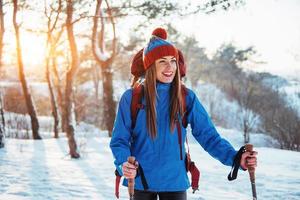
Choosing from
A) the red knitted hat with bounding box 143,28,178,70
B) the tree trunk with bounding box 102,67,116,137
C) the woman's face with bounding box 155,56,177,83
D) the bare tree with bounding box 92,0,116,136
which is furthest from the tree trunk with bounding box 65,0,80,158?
the woman's face with bounding box 155,56,177,83

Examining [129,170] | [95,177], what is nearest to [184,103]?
[129,170]

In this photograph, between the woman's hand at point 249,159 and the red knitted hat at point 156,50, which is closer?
the woman's hand at point 249,159

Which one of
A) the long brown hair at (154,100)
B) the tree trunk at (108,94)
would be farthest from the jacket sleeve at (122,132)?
the tree trunk at (108,94)

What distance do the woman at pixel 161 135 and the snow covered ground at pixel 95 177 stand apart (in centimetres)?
265

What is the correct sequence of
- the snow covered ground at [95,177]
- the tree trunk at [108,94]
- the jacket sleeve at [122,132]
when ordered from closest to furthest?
the jacket sleeve at [122,132]
the snow covered ground at [95,177]
the tree trunk at [108,94]

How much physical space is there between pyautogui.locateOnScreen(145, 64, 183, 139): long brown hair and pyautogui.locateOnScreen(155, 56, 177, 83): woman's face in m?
0.03

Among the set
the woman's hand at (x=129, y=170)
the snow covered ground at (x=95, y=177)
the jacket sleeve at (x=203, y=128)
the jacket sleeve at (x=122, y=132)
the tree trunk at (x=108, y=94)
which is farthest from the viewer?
the tree trunk at (x=108, y=94)

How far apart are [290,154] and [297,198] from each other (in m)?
3.96

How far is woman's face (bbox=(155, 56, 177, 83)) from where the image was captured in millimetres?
2346

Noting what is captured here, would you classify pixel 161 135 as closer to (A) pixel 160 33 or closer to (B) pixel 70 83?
(A) pixel 160 33

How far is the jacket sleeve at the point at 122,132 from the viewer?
2.21m

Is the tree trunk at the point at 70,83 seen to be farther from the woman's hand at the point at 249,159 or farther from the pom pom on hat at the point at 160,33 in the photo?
the woman's hand at the point at 249,159

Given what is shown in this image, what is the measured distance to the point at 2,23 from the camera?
11969mm

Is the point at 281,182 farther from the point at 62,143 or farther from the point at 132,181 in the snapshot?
the point at 62,143
